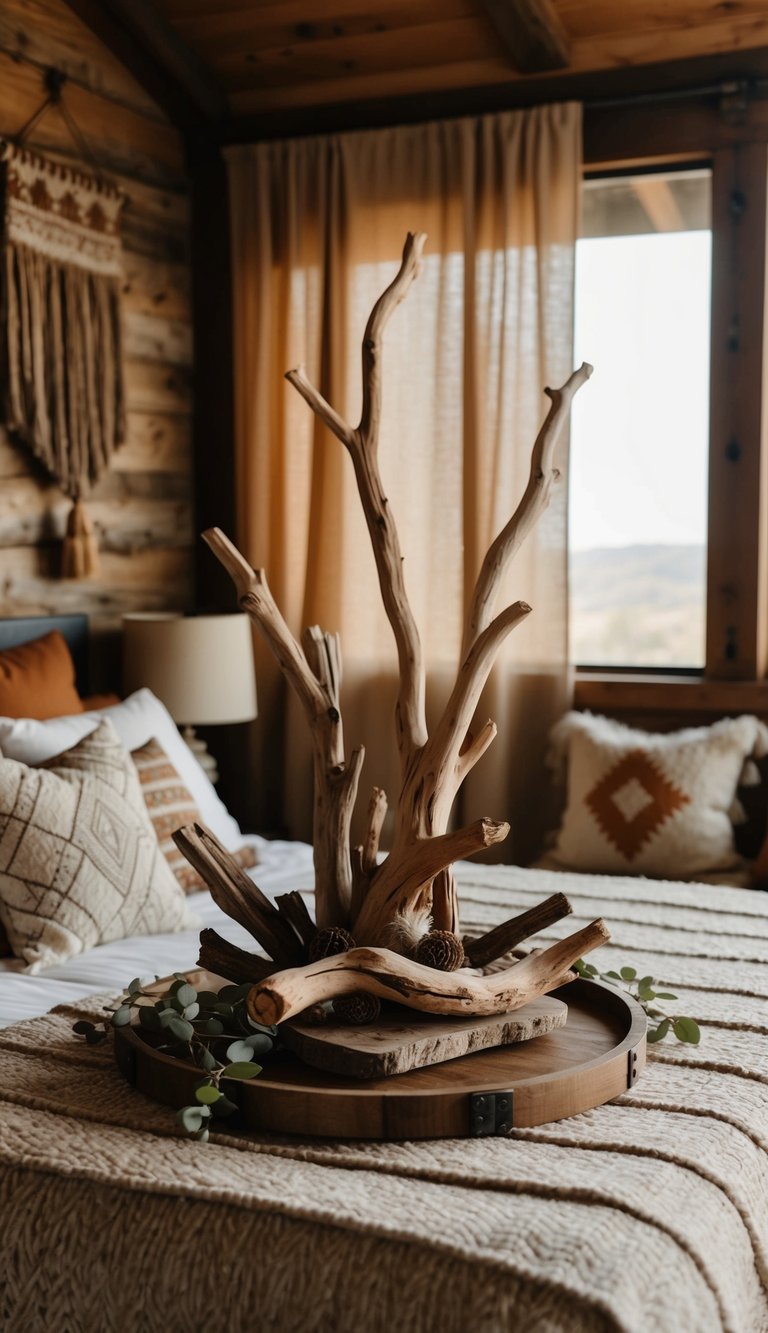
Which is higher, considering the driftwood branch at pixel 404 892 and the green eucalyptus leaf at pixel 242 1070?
the driftwood branch at pixel 404 892

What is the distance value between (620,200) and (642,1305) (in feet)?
10.7

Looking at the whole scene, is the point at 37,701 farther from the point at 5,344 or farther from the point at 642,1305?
the point at 642,1305

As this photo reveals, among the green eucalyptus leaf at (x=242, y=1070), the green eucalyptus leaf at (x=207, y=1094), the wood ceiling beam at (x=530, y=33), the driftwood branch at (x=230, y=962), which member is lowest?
the green eucalyptus leaf at (x=207, y=1094)

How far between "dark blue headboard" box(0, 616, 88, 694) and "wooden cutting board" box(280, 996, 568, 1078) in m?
1.94

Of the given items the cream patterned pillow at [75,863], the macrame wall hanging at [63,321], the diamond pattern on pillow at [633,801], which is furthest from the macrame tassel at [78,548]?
the diamond pattern on pillow at [633,801]

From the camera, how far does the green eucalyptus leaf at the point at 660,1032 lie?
5.69 ft

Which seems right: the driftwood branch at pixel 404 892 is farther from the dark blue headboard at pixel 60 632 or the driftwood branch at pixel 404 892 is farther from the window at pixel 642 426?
the window at pixel 642 426

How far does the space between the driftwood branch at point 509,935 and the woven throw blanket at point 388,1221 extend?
233 mm

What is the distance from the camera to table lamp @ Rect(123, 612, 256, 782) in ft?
11.5

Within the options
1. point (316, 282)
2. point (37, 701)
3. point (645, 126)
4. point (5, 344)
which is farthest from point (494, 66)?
point (37, 701)

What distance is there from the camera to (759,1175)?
57.2 inches

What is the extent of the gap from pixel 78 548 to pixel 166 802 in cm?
107

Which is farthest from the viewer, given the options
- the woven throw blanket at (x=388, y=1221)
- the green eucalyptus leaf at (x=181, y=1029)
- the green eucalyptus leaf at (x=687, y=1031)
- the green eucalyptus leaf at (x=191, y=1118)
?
the green eucalyptus leaf at (x=687, y=1031)

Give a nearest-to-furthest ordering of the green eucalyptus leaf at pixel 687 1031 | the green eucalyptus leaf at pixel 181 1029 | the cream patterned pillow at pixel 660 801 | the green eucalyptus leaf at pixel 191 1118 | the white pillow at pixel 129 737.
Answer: the green eucalyptus leaf at pixel 191 1118, the green eucalyptus leaf at pixel 181 1029, the green eucalyptus leaf at pixel 687 1031, the white pillow at pixel 129 737, the cream patterned pillow at pixel 660 801
